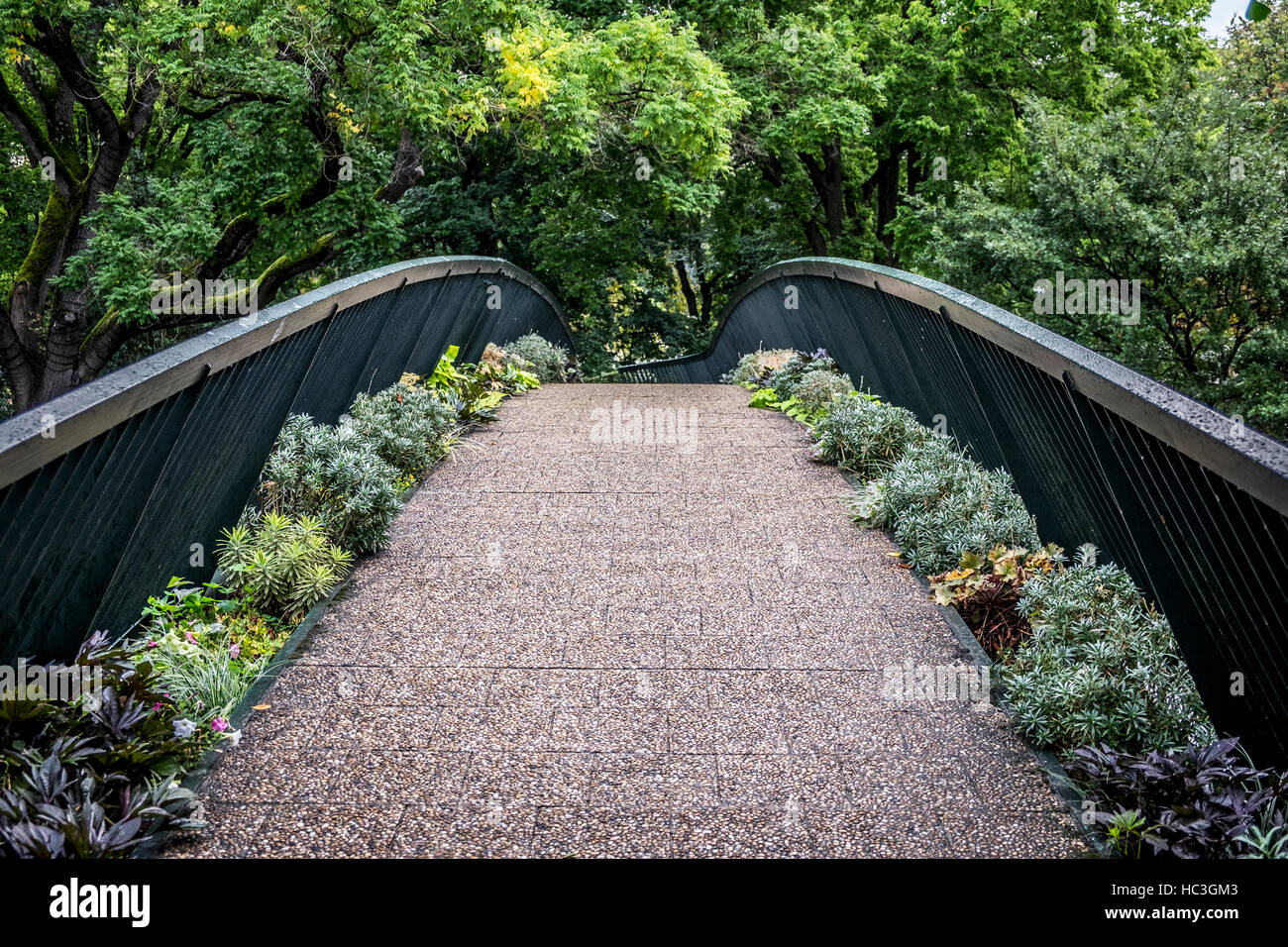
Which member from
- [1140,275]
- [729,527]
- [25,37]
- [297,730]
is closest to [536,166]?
[25,37]

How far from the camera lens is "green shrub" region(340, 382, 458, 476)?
6.23m

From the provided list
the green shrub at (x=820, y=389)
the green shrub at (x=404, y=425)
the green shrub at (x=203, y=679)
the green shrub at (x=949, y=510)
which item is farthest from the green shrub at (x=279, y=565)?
the green shrub at (x=820, y=389)

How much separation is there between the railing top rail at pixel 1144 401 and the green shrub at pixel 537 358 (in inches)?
249

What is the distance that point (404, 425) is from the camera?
21.4ft

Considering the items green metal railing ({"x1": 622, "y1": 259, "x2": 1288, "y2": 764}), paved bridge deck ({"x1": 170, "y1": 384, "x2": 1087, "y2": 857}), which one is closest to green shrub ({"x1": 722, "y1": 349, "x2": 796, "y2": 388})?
green metal railing ({"x1": 622, "y1": 259, "x2": 1288, "y2": 764})

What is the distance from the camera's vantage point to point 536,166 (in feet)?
65.3

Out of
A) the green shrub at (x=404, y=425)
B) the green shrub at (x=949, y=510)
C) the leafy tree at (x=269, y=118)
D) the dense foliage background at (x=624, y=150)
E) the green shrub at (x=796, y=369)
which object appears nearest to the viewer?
the green shrub at (x=949, y=510)

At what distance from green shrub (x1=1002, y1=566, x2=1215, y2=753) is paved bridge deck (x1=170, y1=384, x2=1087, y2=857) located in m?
0.17

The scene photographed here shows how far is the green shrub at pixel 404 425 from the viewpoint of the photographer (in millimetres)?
6227

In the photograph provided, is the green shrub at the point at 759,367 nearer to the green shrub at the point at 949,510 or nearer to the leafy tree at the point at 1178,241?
the leafy tree at the point at 1178,241

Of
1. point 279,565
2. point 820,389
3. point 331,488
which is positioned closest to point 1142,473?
point 279,565

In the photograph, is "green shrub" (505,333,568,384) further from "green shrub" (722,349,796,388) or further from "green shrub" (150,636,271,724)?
"green shrub" (150,636,271,724)

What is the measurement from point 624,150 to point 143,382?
40.2 feet

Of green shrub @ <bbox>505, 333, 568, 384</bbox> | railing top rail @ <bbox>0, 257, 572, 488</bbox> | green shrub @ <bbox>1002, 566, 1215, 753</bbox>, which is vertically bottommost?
green shrub @ <bbox>505, 333, 568, 384</bbox>
